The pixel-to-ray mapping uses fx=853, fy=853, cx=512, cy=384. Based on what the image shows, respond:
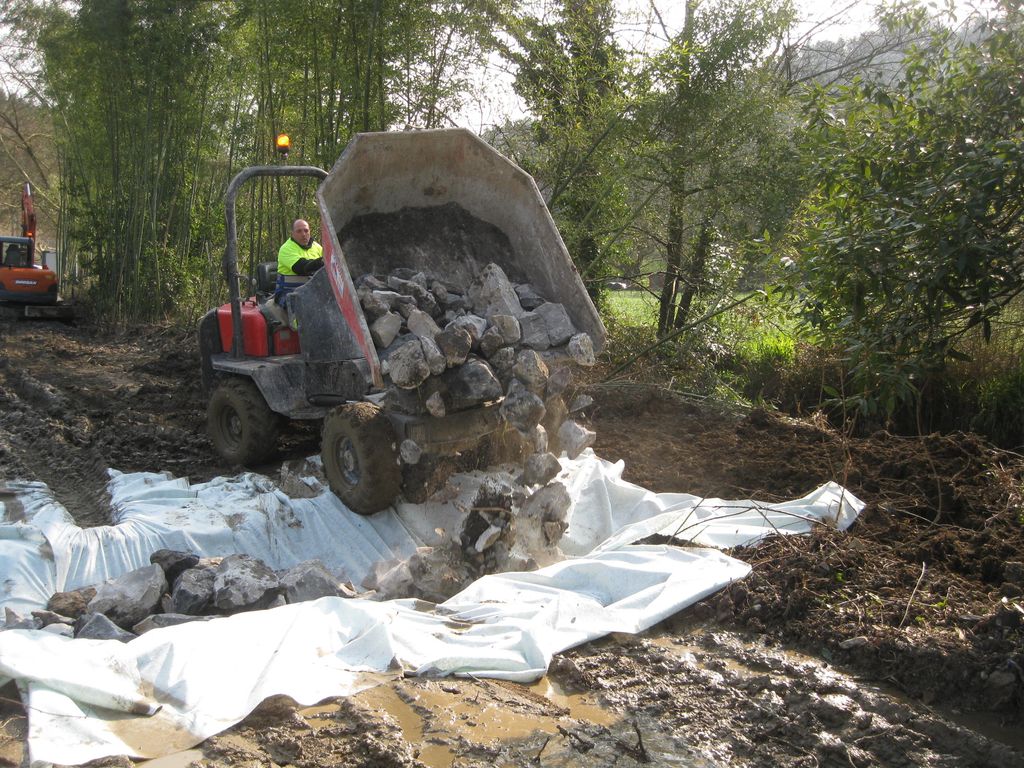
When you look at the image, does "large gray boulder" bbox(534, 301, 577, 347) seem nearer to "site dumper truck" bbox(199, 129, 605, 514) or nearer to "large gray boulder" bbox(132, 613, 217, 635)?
"site dumper truck" bbox(199, 129, 605, 514)

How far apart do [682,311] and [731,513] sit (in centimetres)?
546

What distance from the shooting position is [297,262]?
600cm

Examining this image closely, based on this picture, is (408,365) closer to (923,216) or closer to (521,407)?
(521,407)

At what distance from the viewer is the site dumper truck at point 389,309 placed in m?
4.65

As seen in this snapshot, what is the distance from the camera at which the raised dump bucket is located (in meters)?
5.11

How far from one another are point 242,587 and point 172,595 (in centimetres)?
33

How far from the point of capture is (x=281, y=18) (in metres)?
8.43

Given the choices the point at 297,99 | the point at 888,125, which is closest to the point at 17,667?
the point at 888,125

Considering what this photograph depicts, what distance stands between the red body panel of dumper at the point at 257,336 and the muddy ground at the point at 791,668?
86cm

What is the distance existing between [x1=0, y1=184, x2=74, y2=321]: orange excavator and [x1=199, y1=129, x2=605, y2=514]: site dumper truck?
1111cm

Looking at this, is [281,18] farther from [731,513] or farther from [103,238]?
[103,238]

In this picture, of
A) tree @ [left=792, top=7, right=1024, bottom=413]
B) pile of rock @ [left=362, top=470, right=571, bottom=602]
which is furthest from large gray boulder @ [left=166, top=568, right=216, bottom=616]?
tree @ [left=792, top=7, right=1024, bottom=413]

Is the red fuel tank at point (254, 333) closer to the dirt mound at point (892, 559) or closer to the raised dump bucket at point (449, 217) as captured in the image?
the raised dump bucket at point (449, 217)

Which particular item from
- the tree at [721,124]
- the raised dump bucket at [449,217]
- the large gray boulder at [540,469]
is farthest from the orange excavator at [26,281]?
the large gray boulder at [540,469]
